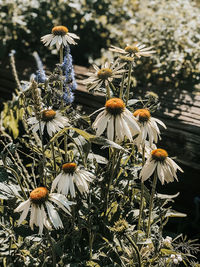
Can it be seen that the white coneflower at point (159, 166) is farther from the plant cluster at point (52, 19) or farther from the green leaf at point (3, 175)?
the plant cluster at point (52, 19)

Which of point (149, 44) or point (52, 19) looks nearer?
point (149, 44)

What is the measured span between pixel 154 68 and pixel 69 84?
4.83 ft

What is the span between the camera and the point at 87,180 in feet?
3.33

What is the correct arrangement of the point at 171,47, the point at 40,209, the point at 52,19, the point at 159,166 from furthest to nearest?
the point at 52,19 → the point at 171,47 → the point at 159,166 → the point at 40,209

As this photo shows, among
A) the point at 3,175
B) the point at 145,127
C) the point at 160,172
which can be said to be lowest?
the point at 3,175

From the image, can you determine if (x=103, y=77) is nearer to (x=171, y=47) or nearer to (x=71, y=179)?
(x=71, y=179)

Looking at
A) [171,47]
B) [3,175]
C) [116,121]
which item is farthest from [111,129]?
[171,47]

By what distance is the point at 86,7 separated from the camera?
288 centimetres

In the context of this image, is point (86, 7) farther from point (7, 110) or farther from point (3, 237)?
point (3, 237)

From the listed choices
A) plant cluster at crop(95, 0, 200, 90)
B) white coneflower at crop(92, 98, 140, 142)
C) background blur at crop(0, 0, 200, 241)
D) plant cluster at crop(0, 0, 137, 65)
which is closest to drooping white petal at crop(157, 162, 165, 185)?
white coneflower at crop(92, 98, 140, 142)

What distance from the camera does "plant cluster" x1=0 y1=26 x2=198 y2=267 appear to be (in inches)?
37.7

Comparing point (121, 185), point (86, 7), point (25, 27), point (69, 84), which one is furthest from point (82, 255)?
point (86, 7)

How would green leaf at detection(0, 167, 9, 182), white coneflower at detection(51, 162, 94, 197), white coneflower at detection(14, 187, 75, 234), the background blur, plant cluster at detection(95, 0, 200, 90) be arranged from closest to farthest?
white coneflower at detection(14, 187, 75, 234) → white coneflower at detection(51, 162, 94, 197) → green leaf at detection(0, 167, 9, 182) → the background blur → plant cluster at detection(95, 0, 200, 90)

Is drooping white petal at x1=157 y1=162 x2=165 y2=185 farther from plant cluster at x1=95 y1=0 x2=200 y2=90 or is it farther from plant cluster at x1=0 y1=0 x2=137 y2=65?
plant cluster at x1=0 y1=0 x2=137 y2=65
